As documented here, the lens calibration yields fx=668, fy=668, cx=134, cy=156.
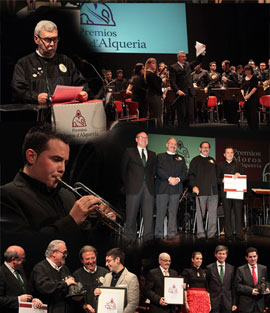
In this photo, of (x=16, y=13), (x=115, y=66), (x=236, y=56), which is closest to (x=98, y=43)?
(x=115, y=66)

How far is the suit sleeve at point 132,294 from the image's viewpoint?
8.75m

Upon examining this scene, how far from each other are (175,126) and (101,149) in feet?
3.74

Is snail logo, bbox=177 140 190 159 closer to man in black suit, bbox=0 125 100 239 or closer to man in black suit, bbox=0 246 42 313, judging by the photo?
man in black suit, bbox=0 125 100 239

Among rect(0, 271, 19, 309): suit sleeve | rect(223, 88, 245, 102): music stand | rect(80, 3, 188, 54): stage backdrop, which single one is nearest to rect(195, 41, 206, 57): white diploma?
rect(80, 3, 188, 54): stage backdrop

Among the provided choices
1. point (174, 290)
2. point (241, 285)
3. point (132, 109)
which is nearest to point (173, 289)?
point (174, 290)

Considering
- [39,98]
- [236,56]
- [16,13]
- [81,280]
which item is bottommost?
[81,280]

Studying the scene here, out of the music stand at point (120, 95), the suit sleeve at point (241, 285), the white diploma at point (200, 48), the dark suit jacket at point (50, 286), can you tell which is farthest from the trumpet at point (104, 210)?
the white diploma at point (200, 48)

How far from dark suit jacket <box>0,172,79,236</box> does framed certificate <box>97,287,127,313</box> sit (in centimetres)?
95

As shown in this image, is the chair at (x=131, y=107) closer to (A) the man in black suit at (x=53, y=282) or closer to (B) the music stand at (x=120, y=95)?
(B) the music stand at (x=120, y=95)

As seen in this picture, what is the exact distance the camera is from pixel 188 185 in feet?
31.0

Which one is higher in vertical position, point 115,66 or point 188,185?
point 115,66

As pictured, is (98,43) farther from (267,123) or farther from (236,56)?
(267,123)

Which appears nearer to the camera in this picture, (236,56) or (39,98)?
(39,98)

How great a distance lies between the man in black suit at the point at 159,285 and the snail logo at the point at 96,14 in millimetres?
3376
